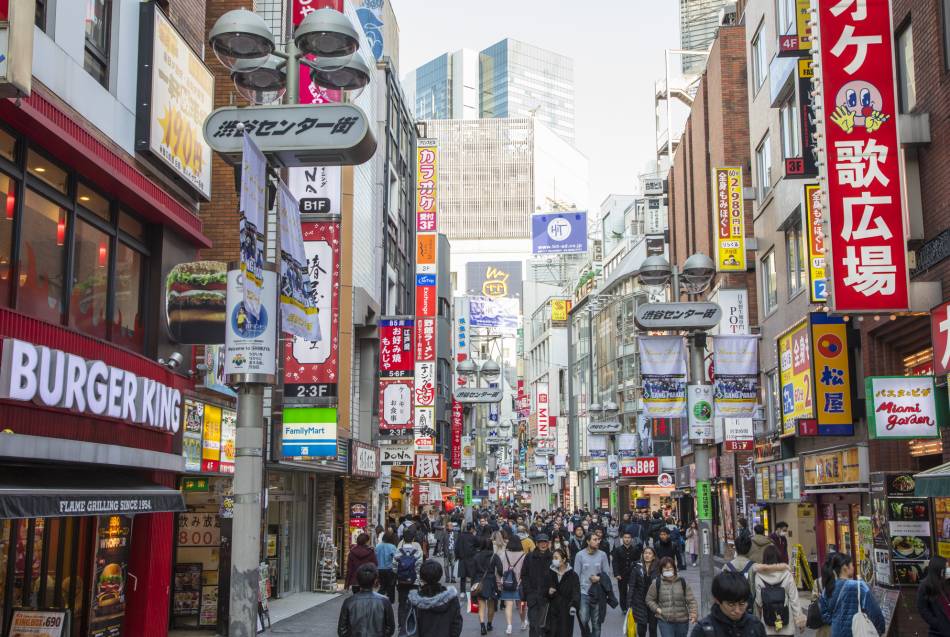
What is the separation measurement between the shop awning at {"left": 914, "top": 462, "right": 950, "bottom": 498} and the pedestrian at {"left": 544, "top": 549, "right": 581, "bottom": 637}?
4.63 metres

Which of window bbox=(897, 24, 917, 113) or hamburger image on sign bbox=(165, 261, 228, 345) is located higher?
window bbox=(897, 24, 917, 113)

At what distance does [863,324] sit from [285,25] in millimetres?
15196

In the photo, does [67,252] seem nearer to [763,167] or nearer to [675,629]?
[675,629]

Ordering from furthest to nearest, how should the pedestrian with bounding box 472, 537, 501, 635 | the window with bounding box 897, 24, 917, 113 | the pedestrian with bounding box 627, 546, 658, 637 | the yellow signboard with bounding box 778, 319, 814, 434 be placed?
the yellow signboard with bounding box 778, 319, 814, 434, the pedestrian with bounding box 472, 537, 501, 635, the window with bounding box 897, 24, 917, 113, the pedestrian with bounding box 627, 546, 658, 637

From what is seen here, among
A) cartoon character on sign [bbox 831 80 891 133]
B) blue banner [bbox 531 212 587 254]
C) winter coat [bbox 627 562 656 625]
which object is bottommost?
winter coat [bbox 627 562 656 625]

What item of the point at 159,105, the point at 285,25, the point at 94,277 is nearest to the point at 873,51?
the point at 159,105

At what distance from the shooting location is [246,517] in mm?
8781

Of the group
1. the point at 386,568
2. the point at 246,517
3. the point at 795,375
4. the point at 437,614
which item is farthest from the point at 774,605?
the point at 795,375

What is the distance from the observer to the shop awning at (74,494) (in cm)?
1000

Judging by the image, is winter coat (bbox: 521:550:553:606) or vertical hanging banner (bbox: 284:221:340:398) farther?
vertical hanging banner (bbox: 284:221:340:398)

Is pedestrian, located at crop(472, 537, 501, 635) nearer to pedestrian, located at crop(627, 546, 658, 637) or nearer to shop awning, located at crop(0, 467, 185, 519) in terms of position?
pedestrian, located at crop(627, 546, 658, 637)

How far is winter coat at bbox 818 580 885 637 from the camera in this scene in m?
10.9

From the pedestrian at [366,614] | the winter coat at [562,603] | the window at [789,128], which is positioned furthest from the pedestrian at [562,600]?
the window at [789,128]

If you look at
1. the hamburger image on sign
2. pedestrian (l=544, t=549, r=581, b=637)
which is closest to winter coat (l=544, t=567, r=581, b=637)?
pedestrian (l=544, t=549, r=581, b=637)
